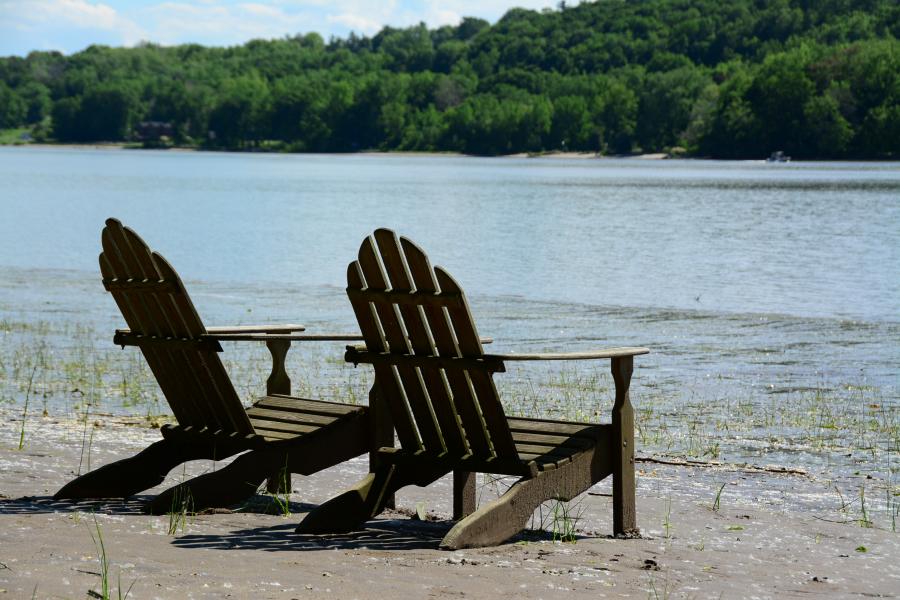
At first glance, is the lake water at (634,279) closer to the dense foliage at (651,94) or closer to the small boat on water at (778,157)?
the small boat on water at (778,157)

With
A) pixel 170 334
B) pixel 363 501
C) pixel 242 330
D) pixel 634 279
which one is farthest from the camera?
pixel 634 279

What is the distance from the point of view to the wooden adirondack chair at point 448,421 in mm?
5371

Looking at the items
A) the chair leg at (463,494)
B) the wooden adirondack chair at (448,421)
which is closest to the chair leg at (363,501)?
the wooden adirondack chair at (448,421)

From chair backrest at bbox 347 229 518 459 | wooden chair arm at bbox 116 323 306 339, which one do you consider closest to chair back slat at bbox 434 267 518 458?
chair backrest at bbox 347 229 518 459

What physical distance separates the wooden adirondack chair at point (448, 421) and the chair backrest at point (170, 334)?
77 centimetres

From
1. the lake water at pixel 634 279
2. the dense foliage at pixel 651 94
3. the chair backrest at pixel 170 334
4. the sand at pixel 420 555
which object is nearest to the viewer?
the sand at pixel 420 555

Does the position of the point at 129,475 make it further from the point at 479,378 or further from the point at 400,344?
the point at 479,378

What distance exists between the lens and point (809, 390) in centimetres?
1235

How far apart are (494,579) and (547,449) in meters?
A: 0.96

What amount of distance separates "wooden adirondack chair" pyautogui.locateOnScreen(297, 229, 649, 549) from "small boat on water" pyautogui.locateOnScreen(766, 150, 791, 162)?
13111 cm

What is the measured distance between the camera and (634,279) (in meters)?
27.9

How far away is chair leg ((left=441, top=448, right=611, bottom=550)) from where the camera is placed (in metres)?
5.42

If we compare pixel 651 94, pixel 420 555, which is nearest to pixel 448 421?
pixel 420 555

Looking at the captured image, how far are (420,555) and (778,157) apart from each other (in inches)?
5198
